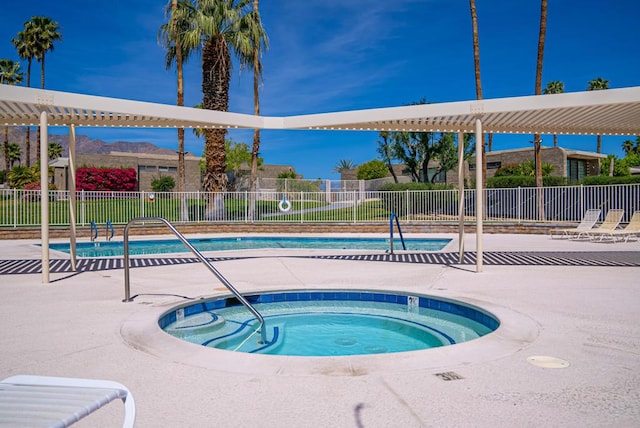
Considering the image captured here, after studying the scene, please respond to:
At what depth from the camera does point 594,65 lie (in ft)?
166

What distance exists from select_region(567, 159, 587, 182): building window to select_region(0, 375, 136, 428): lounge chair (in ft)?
108

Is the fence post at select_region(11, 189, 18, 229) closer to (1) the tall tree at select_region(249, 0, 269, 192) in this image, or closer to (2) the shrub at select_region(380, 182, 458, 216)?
(1) the tall tree at select_region(249, 0, 269, 192)


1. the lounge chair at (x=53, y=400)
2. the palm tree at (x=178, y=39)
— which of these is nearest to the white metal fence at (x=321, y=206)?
the palm tree at (x=178, y=39)

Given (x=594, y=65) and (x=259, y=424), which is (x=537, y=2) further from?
(x=594, y=65)

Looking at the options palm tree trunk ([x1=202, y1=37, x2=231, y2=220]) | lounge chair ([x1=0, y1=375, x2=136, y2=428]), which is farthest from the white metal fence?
lounge chair ([x1=0, y1=375, x2=136, y2=428])

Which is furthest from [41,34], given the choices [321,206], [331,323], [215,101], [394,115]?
[331,323]

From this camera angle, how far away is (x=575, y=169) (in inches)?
1239

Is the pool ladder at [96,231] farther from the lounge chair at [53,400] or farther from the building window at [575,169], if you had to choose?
the building window at [575,169]

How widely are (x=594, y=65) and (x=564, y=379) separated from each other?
5648 cm

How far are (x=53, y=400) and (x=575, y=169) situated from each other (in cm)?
3435

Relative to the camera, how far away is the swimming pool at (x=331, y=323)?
17.7 ft

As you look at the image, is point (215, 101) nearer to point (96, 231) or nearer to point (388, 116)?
point (96, 231)

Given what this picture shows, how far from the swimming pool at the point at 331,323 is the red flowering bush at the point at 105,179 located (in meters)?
35.1

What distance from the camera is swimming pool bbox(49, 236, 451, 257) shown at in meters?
15.1
